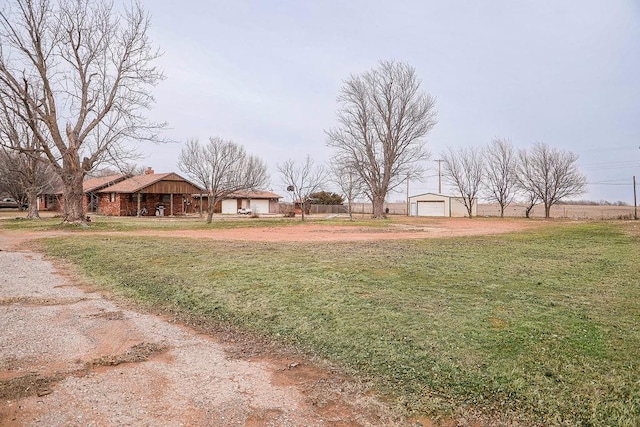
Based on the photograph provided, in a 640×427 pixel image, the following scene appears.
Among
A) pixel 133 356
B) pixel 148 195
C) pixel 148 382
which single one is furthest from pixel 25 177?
pixel 148 382

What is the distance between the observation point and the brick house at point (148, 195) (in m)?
37.6

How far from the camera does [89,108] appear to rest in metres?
20.8

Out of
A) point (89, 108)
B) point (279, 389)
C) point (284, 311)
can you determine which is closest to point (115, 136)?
point (89, 108)

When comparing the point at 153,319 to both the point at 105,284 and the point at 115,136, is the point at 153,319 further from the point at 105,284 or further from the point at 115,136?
the point at 115,136

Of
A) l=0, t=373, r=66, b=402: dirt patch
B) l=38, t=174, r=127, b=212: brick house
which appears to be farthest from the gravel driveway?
l=38, t=174, r=127, b=212: brick house

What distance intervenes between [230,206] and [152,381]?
4762 cm

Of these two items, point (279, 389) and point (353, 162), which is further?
point (353, 162)

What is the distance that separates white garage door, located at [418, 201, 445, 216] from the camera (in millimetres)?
48688

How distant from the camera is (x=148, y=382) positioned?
3.31 meters

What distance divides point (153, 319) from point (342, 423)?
323 centimetres

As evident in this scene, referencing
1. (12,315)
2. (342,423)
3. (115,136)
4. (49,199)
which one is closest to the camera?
(342,423)

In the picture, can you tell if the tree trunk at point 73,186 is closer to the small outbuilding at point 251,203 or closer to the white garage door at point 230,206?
the small outbuilding at point 251,203

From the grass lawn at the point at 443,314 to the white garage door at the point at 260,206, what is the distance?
41756 mm

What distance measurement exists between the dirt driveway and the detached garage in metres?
46.4
